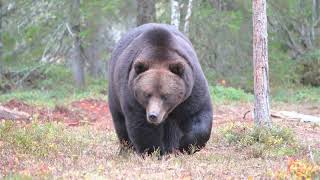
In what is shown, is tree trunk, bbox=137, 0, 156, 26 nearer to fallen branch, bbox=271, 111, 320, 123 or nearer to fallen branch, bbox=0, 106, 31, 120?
fallen branch, bbox=271, 111, 320, 123

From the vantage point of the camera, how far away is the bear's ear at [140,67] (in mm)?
7177

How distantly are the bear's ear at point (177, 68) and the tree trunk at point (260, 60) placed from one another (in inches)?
98.5

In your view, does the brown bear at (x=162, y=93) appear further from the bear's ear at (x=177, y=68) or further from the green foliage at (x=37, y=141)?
the green foliage at (x=37, y=141)

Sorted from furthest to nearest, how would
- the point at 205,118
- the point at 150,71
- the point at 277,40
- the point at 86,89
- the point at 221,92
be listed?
the point at 277,40
the point at 86,89
the point at 221,92
the point at 205,118
the point at 150,71

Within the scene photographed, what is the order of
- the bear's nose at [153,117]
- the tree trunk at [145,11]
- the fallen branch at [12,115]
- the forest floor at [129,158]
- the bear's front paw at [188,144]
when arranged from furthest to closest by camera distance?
the tree trunk at [145,11], the fallen branch at [12,115], the bear's front paw at [188,144], the bear's nose at [153,117], the forest floor at [129,158]

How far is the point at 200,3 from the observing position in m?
19.7

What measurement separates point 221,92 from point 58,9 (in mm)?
5274

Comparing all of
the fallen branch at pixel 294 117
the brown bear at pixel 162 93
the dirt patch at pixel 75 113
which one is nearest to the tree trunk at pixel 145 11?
the dirt patch at pixel 75 113

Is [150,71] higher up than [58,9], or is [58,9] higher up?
[150,71]

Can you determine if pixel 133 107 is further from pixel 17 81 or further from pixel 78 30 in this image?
pixel 17 81

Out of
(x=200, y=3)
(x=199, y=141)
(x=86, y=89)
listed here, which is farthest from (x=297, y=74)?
(x=199, y=141)

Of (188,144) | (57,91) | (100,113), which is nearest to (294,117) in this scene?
(100,113)

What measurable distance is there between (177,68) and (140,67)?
405 mm

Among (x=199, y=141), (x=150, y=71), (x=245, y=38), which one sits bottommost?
(x=245, y=38)
